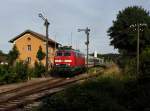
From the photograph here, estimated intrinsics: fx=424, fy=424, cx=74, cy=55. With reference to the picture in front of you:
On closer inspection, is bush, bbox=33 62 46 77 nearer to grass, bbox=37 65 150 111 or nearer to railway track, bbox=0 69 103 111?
railway track, bbox=0 69 103 111

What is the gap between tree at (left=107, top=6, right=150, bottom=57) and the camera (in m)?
77.1

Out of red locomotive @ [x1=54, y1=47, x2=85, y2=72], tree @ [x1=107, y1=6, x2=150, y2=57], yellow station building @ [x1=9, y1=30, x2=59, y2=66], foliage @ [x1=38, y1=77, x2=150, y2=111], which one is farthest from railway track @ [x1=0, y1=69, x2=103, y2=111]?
yellow station building @ [x1=9, y1=30, x2=59, y2=66]

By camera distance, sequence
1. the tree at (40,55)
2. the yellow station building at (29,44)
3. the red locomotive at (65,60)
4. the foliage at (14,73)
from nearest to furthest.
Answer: the foliage at (14,73) < the red locomotive at (65,60) < the tree at (40,55) < the yellow station building at (29,44)

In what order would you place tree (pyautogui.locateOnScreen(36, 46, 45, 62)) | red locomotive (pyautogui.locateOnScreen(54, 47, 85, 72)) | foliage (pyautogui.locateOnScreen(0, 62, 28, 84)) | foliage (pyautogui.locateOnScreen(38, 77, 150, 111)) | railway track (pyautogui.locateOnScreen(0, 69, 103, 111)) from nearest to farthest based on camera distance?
foliage (pyautogui.locateOnScreen(38, 77, 150, 111)) < railway track (pyautogui.locateOnScreen(0, 69, 103, 111)) < foliage (pyautogui.locateOnScreen(0, 62, 28, 84)) < red locomotive (pyautogui.locateOnScreen(54, 47, 85, 72)) < tree (pyautogui.locateOnScreen(36, 46, 45, 62))

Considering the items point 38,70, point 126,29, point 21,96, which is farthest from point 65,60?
point 126,29

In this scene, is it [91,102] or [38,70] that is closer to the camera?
[91,102]

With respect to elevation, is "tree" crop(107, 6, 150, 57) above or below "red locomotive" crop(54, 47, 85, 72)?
above

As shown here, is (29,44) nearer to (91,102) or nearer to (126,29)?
(126,29)

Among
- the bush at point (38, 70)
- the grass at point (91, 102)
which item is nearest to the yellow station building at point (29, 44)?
the bush at point (38, 70)

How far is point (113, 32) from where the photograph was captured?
3329 inches

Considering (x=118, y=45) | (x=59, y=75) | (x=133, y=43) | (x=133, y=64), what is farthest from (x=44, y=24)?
(x=118, y=45)

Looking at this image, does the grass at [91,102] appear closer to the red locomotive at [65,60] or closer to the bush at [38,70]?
the red locomotive at [65,60]

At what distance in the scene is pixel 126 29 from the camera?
8212cm

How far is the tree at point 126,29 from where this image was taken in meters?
77.1
